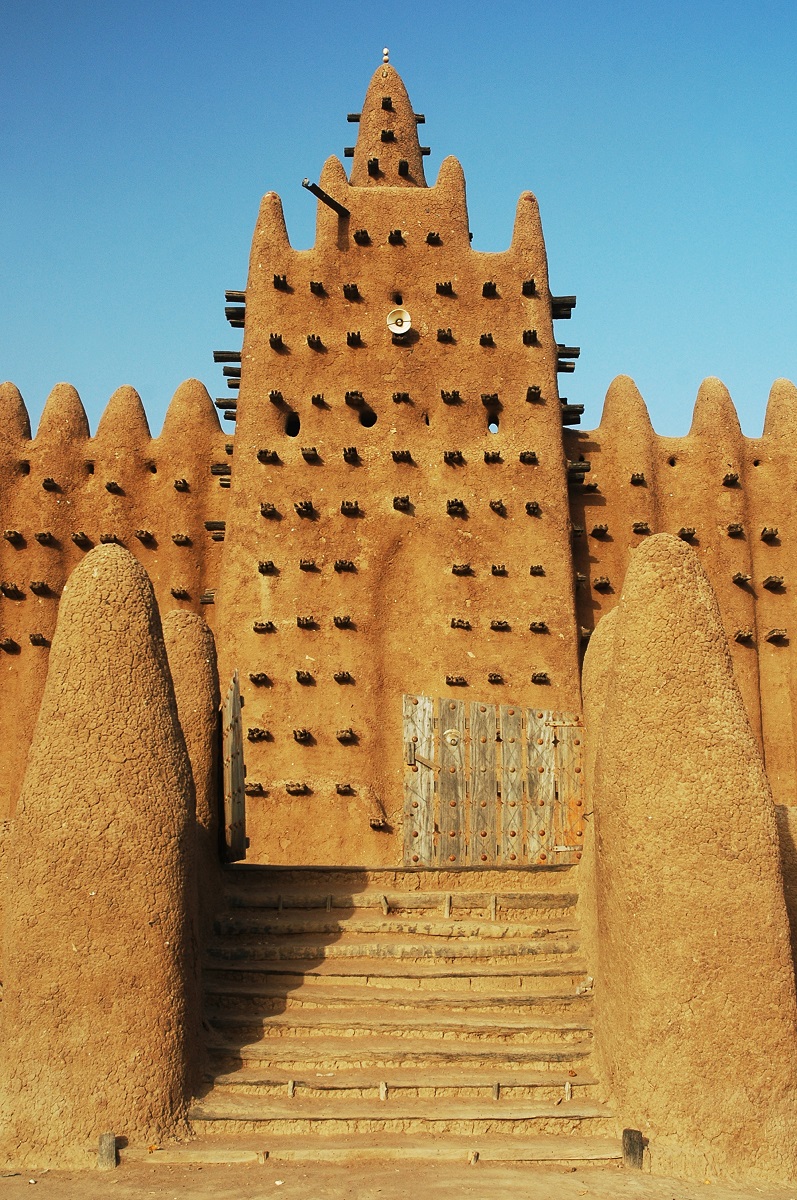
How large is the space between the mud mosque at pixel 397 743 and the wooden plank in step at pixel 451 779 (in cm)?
3

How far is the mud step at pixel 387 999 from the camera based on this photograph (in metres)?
9.52

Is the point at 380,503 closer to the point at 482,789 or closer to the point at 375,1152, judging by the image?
the point at 482,789

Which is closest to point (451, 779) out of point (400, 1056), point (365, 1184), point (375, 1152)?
point (400, 1056)

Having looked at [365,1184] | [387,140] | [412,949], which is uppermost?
[387,140]

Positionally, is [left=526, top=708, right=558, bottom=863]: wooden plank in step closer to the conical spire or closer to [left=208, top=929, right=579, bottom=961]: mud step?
[left=208, top=929, right=579, bottom=961]: mud step

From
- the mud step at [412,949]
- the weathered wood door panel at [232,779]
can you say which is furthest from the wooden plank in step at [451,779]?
the mud step at [412,949]

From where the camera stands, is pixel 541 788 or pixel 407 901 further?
pixel 541 788

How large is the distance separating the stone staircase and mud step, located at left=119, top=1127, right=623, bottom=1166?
0.05 ft

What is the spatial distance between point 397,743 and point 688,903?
25.3 feet

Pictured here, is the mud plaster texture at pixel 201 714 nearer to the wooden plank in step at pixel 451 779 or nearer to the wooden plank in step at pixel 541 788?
the wooden plank in step at pixel 451 779

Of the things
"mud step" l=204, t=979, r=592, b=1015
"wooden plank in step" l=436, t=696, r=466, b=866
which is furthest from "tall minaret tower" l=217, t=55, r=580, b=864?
"mud step" l=204, t=979, r=592, b=1015

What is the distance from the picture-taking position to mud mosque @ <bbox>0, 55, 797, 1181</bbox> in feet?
27.1

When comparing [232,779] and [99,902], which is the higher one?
[232,779]

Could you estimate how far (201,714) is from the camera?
11047 millimetres
